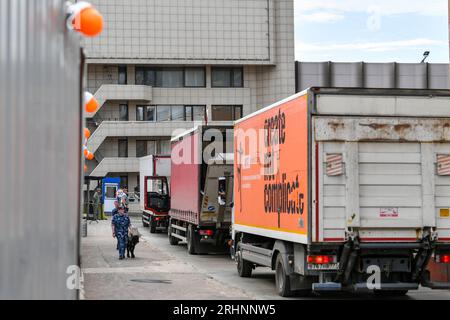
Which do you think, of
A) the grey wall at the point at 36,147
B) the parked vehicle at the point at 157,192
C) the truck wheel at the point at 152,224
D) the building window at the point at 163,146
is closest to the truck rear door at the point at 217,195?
the parked vehicle at the point at 157,192

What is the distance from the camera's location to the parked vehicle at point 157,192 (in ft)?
119

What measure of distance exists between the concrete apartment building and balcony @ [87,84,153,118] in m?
0.08

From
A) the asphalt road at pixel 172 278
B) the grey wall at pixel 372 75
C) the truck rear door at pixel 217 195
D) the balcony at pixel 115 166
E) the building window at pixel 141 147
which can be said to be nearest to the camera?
the asphalt road at pixel 172 278

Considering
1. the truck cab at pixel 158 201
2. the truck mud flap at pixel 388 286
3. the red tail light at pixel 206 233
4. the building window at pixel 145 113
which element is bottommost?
the truck mud flap at pixel 388 286

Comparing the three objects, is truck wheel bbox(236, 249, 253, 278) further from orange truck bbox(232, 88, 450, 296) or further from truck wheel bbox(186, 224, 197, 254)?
truck wheel bbox(186, 224, 197, 254)

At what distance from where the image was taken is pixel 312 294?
15656 mm

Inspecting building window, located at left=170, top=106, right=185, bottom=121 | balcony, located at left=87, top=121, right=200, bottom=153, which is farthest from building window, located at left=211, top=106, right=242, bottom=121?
balcony, located at left=87, top=121, right=200, bottom=153

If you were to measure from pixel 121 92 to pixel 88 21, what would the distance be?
59315 mm

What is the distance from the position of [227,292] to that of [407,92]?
5184 millimetres

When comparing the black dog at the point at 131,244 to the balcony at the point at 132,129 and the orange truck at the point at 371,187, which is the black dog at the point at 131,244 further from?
the balcony at the point at 132,129

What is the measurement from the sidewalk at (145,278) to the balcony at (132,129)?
125 feet

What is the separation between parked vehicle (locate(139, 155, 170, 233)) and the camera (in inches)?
1430

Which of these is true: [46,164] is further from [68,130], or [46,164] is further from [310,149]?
[310,149]

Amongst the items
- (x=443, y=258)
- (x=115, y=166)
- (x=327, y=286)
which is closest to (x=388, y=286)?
(x=327, y=286)
